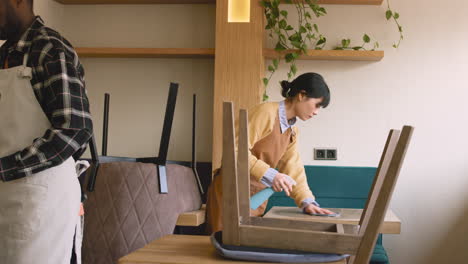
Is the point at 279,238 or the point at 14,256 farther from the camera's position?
the point at 14,256

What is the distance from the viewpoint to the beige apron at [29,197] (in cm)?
134

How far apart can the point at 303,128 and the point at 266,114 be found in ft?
4.39

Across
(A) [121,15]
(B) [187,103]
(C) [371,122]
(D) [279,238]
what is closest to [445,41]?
(C) [371,122]

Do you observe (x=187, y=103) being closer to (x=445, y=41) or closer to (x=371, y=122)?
(x=371, y=122)

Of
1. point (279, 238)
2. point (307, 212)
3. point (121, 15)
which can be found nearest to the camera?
point (279, 238)

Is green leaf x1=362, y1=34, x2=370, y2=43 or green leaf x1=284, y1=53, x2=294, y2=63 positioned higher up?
green leaf x1=362, y1=34, x2=370, y2=43

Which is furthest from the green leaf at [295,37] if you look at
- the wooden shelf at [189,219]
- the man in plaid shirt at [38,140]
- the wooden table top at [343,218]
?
the man in plaid shirt at [38,140]

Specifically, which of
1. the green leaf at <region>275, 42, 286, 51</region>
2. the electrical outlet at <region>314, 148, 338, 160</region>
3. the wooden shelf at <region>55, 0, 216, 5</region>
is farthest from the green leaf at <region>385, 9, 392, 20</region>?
the wooden shelf at <region>55, 0, 216, 5</region>

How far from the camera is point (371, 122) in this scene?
4012mm

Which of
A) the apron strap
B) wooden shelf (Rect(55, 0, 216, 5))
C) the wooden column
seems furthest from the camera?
wooden shelf (Rect(55, 0, 216, 5))

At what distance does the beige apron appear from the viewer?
52.7 inches

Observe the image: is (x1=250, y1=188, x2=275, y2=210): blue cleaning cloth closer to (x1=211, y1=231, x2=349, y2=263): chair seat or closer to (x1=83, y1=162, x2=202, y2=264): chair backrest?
(x1=83, y1=162, x2=202, y2=264): chair backrest

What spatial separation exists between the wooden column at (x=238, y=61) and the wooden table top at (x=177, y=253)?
8.22 feet

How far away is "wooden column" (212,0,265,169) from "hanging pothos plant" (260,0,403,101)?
0.10 meters
